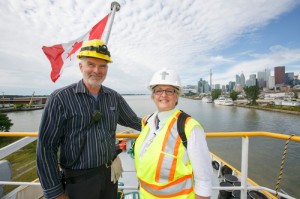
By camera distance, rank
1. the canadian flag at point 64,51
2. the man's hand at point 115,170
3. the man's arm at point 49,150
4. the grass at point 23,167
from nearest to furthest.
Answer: the man's arm at point 49,150, the man's hand at point 115,170, the canadian flag at point 64,51, the grass at point 23,167

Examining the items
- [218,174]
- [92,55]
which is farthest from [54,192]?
[218,174]

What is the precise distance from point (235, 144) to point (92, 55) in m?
20.0

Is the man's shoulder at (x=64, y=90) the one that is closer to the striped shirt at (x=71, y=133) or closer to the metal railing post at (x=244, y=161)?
the striped shirt at (x=71, y=133)

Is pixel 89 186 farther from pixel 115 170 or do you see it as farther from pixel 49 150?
pixel 49 150

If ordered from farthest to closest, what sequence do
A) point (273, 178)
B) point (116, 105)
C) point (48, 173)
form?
point (273, 178) → point (116, 105) → point (48, 173)

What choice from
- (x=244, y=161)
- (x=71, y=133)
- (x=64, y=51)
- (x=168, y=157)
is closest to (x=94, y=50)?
(x=71, y=133)

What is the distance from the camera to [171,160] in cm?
132

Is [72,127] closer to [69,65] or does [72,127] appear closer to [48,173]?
[48,173]

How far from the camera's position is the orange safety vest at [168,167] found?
4.28ft

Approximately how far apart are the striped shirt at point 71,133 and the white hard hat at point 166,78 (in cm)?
54

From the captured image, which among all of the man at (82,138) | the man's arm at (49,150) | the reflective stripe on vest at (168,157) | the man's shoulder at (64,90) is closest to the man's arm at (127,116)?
the man at (82,138)

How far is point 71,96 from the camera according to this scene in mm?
1602

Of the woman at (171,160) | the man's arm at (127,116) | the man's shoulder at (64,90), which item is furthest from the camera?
the man's arm at (127,116)

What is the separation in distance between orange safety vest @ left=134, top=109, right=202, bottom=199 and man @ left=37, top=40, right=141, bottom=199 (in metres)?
0.46
